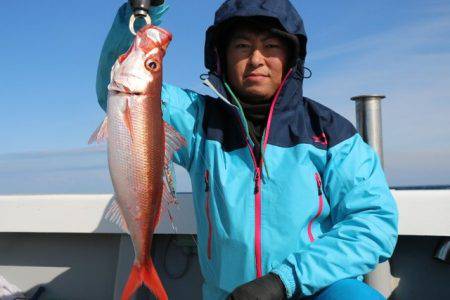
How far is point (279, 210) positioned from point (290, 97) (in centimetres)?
81

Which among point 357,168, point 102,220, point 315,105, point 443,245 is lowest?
point 443,245

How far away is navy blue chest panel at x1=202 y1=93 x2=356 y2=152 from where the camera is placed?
3105mm

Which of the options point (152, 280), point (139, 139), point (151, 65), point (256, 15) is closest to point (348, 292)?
point (152, 280)

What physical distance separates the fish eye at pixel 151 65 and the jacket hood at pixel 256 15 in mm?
890

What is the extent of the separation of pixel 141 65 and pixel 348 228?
1516 millimetres

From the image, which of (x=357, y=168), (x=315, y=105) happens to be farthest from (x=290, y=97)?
(x=357, y=168)

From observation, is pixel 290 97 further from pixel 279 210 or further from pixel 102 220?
pixel 102 220

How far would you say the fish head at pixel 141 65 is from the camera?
239 centimetres

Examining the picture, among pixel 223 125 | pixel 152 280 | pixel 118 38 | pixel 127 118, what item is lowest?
pixel 152 280

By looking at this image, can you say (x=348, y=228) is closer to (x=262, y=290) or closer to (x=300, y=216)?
(x=300, y=216)

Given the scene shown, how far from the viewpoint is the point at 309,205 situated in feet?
9.68

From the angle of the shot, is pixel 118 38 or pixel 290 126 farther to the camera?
pixel 290 126

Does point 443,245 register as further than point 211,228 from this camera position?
Yes

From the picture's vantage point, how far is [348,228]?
9.25ft
